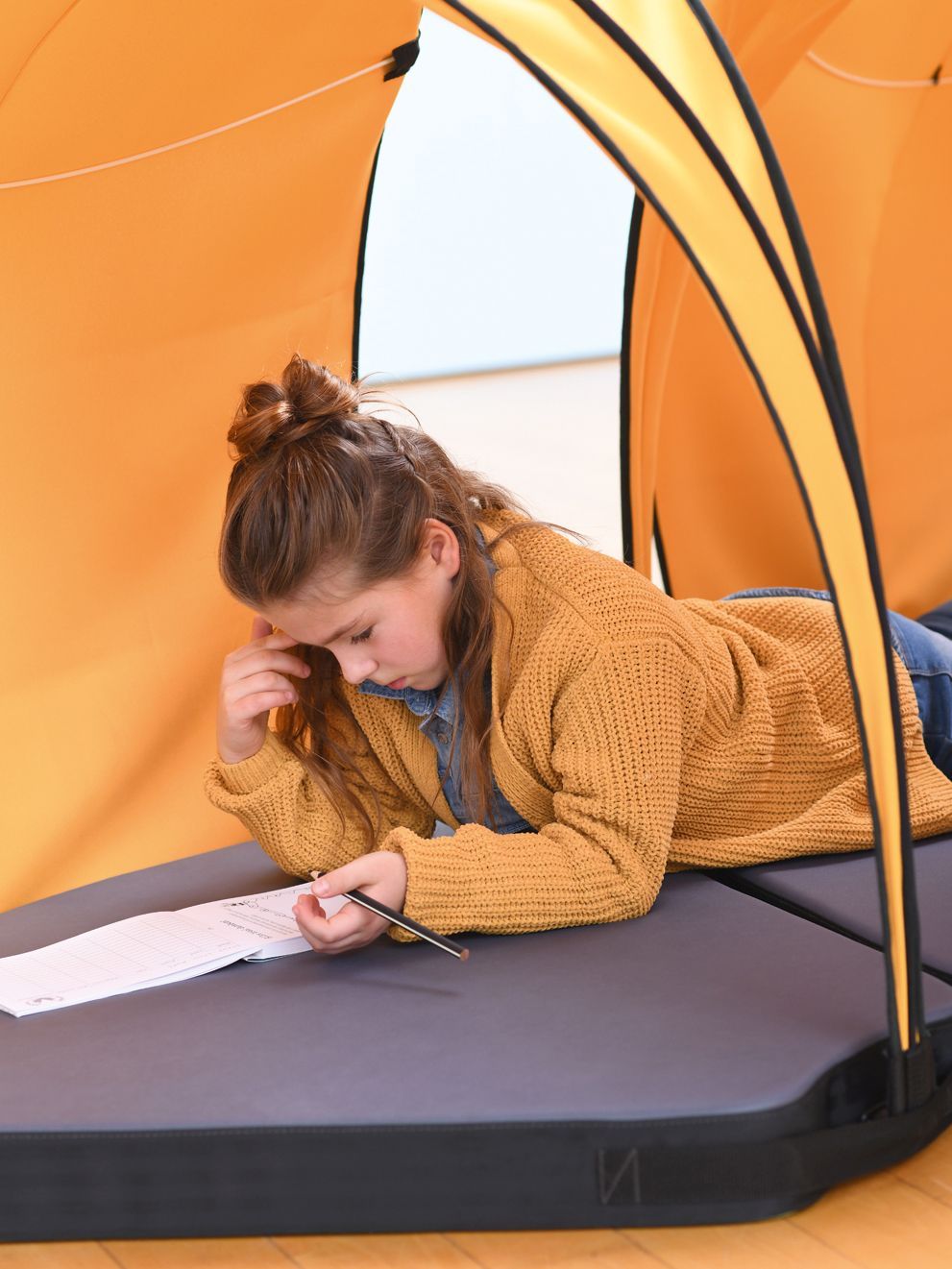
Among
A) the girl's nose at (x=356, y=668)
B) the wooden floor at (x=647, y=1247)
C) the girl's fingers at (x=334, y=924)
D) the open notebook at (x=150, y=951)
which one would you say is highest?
the girl's nose at (x=356, y=668)

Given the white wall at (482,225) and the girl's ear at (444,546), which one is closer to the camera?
the girl's ear at (444,546)

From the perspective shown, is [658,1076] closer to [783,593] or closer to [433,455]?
[433,455]

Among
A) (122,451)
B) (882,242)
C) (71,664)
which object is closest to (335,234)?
(122,451)

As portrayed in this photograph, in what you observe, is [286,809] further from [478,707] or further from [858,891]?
[858,891]

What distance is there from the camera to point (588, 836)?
1566 mm

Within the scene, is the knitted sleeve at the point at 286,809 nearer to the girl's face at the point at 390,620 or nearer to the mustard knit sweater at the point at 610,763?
the mustard knit sweater at the point at 610,763

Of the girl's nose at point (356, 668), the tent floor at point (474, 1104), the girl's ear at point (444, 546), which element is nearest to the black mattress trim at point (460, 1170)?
the tent floor at point (474, 1104)

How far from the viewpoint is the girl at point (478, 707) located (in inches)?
60.7

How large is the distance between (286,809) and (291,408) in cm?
49

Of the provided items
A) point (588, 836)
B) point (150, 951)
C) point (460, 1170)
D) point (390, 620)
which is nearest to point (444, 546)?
point (390, 620)

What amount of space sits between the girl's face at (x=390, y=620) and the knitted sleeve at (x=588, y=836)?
0.17m

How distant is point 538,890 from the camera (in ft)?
5.10

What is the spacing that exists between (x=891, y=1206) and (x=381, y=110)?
1.69m

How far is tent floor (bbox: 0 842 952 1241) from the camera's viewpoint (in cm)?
123
